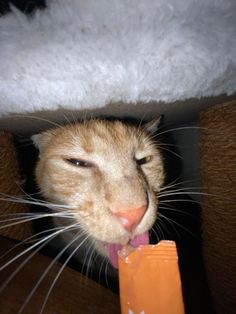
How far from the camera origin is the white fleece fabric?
58 cm

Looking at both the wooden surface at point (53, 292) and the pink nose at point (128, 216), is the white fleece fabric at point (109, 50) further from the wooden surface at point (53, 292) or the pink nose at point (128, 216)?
the wooden surface at point (53, 292)

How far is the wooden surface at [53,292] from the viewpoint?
88cm

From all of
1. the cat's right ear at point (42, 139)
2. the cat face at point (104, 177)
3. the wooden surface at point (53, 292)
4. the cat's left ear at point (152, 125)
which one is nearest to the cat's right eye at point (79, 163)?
the cat face at point (104, 177)

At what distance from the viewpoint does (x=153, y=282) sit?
779 millimetres

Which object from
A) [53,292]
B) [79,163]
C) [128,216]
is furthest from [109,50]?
[53,292]

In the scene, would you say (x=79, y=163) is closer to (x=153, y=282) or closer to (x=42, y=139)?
(x=42, y=139)

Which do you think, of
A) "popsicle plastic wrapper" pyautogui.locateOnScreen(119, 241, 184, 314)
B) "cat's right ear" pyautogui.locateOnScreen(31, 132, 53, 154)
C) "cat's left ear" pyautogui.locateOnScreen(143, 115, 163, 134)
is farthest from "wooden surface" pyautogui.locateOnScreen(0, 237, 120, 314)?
"cat's left ear" pyautogui.locateOnScreen(143, 115, 163, 134)

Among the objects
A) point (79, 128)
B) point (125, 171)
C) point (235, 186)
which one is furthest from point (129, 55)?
point (235, 186)

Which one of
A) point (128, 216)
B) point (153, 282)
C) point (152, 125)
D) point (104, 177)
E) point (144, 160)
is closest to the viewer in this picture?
point (153, 282)

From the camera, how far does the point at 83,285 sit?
1.08 meters

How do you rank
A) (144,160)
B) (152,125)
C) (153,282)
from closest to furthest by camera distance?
1. (153,282)
2. (144,160)
3. (152,125)

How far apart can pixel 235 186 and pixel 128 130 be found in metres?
0.64

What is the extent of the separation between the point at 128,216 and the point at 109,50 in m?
0.54

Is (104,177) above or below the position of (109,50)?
below
